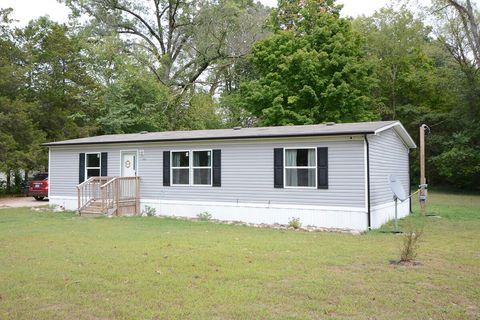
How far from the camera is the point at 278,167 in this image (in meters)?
12.5

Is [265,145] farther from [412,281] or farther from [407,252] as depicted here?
[412,281]

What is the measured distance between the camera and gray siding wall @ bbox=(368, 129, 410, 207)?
11734mm

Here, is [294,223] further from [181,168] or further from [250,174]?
[181,168]

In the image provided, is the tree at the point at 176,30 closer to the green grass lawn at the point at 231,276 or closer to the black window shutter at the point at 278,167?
the black window shutter at the point at 278,167

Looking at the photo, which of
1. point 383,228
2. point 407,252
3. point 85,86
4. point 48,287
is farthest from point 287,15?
point 48,287

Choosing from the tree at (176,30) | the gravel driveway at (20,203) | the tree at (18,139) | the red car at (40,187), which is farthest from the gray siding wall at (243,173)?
the tree at (176,30)

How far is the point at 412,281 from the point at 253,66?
2481 centimetres

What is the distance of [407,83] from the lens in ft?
96.8

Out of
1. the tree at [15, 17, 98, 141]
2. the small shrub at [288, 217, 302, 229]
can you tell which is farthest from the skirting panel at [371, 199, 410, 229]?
the tree at [15, 17, 98, 141]

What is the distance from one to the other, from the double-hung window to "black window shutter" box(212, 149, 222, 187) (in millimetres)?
213

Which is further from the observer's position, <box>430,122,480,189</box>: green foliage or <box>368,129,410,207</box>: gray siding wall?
<box>430,122,480,189</box>: green foliage

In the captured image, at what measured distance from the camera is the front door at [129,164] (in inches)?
603

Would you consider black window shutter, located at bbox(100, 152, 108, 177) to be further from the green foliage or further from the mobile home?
the green foliage

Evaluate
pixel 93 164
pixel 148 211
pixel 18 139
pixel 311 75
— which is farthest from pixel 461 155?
pixel 18 139
